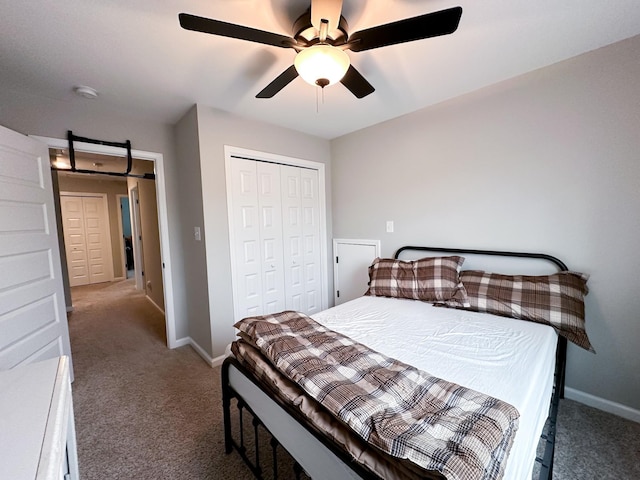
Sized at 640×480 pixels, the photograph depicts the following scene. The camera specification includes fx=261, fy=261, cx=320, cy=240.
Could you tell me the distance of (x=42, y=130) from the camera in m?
2.22

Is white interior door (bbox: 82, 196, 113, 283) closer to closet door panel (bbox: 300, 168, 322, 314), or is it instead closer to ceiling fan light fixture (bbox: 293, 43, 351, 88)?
closet door panel (bbox: 300, 168, 322, 314)

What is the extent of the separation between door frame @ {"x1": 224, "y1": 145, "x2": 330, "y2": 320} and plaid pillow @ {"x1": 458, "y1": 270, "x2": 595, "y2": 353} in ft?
6.02

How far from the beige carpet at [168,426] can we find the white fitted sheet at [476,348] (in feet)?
2.05

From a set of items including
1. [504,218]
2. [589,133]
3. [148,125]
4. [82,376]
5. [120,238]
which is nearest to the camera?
[589,133]

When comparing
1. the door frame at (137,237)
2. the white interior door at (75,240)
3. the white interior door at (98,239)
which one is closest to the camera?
the door frame at (137,237)

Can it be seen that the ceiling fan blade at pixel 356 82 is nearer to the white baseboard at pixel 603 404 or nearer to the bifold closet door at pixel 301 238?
the bifold closet door at pixel 301 238

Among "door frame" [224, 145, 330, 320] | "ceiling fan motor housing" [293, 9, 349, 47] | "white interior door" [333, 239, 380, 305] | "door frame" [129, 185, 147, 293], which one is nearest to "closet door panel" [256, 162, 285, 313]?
"door frame" [224, 145, 330, 320]

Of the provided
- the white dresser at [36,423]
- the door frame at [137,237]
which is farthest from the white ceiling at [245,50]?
the door frame at [137,237]

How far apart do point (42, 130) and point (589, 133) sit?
4.26 m

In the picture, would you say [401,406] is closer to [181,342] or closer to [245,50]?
[245,50]

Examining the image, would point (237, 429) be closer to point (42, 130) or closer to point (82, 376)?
point (82, 376)

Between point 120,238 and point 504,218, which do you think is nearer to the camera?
point 504,218

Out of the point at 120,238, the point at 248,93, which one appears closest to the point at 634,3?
the point at 248,93

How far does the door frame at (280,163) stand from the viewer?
2613 millimetres
